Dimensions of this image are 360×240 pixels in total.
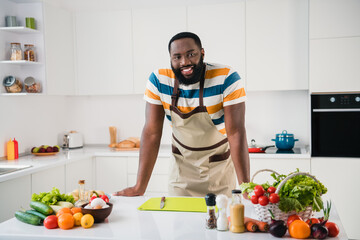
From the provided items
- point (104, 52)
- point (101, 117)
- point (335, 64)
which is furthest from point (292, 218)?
point (101, 117)

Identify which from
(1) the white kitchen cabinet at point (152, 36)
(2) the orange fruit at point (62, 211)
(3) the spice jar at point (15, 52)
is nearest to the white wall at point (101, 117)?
(3) the spice jar at point (15, 52)

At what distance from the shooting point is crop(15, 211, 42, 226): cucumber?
1675 mm

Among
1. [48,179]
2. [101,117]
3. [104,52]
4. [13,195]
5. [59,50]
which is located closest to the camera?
[13,195]

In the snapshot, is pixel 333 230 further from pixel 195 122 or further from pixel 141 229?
pixel 195 122

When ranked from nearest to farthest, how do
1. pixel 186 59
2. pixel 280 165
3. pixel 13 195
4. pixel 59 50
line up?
pixel 186 59 < pixel 13 195 < pixel 280 165 < pixel 59 50

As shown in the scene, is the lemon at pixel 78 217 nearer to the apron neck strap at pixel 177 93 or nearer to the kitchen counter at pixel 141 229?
the kitchen counter at pixel 141 229

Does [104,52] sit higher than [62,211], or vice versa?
[104,52]

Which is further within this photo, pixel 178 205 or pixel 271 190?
pixel 178 205

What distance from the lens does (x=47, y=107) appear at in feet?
14.0

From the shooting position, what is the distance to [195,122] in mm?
2342

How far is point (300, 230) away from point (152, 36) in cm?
297

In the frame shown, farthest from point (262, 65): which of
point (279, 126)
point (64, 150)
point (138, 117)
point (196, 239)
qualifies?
point (196, 239)

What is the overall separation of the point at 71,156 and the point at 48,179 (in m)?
0.46

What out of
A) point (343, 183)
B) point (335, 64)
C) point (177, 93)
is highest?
point (335, 64)
